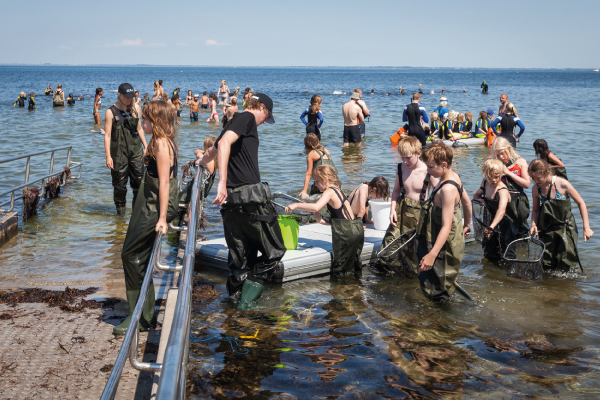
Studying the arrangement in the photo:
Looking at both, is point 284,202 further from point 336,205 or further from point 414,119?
point 414,119

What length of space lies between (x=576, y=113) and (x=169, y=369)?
36.8 metres

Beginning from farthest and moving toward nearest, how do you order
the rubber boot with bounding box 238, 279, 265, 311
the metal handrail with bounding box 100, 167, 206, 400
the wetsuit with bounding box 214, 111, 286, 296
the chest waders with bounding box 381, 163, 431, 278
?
1. the chest waders with bounding box 381, 163, 431, 278
2. the rubber boot with bounding box 238, 279, 265, 311
3. the wetsuit with bounding box 214, 111, 286, 296
4. the metal handrail with bounding box 100, 167, 206, 400

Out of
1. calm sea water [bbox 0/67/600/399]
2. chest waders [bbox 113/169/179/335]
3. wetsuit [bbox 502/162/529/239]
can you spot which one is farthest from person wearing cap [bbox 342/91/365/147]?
chest waders [bbox 113/169/179/335]

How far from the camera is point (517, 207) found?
6.73m

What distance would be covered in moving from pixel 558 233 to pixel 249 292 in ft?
12.5

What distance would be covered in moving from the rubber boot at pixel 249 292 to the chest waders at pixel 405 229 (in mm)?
1780

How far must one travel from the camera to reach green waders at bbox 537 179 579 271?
6.33 m

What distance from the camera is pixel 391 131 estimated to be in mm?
24281

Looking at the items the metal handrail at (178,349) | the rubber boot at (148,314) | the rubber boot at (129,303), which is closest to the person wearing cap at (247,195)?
the rubber boot at (148,314)

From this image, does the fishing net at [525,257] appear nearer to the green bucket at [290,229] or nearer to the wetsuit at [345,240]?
the wetsuit at [345,240]

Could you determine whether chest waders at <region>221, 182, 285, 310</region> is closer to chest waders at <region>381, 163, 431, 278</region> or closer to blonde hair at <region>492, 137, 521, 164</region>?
chest waders at <region>381, 163, 431, 278</region>

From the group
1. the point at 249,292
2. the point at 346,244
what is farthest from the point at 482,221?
Answer: the point at 249,292

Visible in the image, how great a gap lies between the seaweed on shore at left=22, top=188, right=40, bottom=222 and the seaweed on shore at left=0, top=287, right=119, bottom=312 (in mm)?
3823

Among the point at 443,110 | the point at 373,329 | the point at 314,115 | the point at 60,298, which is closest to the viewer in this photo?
the point at 373,329
